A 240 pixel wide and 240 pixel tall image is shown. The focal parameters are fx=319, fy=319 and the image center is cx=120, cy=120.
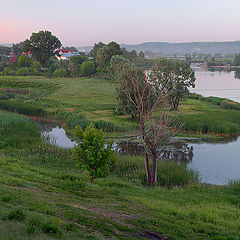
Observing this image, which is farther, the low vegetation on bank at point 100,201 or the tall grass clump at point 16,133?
the tall grass clump at point 16,133

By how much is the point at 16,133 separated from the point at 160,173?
13.5m

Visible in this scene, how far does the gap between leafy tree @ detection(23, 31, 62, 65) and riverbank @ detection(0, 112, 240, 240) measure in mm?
90183

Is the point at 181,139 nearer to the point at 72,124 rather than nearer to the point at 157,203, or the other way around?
the point at 72,124

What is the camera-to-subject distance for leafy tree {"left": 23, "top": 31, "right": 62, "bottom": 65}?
102812 millimetres

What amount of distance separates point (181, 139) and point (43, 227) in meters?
25.2

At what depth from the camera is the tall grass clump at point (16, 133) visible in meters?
24.8

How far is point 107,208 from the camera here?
1188 cm

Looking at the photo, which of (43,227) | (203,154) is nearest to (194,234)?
(43,227)

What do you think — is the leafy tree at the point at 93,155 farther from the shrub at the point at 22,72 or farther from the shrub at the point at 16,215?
the shrub at the point at 22,72

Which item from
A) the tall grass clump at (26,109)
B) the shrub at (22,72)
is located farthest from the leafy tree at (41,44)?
the tall grass clump at (26,109)

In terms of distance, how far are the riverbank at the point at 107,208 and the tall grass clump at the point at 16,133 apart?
6004mm

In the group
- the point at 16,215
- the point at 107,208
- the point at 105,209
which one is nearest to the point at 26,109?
the point at 107,208

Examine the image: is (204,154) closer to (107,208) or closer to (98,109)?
(107,208)

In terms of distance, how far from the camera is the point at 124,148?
28.8 meters
